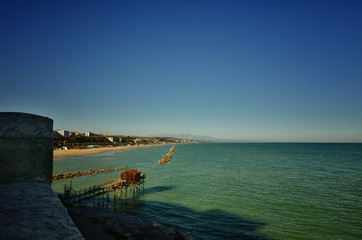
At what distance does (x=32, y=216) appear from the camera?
11.5ft

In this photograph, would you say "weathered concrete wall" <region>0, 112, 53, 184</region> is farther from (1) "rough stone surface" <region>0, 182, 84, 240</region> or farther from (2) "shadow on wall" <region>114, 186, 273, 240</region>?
(2) "shadow on wall" <region>114, 186, 273, 240</region>

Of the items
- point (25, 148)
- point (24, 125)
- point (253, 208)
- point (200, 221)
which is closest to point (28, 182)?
point (25, 148)

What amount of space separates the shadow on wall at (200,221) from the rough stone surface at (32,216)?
1390 centimetres

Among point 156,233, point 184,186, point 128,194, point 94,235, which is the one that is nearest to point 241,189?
point 184,186

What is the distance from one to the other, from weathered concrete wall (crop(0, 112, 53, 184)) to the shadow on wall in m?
13.3

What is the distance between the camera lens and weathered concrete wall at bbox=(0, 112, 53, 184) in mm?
5504

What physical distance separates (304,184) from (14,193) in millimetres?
39610

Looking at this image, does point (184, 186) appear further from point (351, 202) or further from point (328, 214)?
point (351, 202)

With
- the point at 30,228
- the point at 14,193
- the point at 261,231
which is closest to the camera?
the point at 30,228

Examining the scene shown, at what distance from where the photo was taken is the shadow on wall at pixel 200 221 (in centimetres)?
1634

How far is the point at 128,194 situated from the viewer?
28562mm

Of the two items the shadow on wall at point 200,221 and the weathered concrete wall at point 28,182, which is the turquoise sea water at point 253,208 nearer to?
the shadow on wall at point 200,221

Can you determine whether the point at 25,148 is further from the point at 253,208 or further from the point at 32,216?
the point at 253,208

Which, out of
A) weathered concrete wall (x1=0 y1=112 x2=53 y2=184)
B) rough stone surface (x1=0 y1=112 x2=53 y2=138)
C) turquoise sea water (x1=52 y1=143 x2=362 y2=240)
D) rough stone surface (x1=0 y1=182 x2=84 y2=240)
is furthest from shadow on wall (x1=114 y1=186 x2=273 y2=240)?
rough stone surface (x1=0 y1=182 x2=84 y2=240)
